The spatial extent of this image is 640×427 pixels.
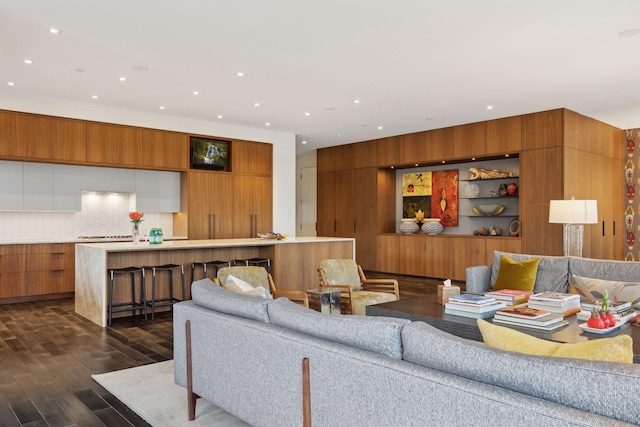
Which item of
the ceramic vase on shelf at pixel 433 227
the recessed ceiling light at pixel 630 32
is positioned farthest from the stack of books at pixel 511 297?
the ceramic vase on shelf at pixel 433 227

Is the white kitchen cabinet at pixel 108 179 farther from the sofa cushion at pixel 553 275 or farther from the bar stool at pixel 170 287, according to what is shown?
the sofa cushion at pixel 553 275

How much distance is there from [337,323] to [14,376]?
9.84ft

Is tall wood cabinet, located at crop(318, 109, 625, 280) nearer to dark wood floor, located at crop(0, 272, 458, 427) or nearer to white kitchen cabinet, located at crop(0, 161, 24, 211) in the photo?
dark wood floor, located at crop(0, 272, 458, 427)

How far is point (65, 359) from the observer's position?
13.5ft

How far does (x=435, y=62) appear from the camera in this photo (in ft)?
Answer: 18.1

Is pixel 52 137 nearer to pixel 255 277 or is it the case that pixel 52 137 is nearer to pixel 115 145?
pixel 115 145

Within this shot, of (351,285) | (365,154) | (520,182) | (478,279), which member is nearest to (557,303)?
(478,279)

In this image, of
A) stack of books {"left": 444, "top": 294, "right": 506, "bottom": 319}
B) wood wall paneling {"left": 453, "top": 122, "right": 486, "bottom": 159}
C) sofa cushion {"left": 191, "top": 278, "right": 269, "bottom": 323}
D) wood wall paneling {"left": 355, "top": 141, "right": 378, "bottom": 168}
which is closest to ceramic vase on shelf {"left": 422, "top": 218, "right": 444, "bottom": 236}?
wood wall paneling {"left": 453, "top": 122, "right": 486, "bottom": 159}

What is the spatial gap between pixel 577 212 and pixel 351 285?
2.86 m

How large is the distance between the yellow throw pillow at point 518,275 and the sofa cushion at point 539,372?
130 inches

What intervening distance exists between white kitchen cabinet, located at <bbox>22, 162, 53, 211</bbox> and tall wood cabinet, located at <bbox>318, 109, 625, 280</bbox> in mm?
6221

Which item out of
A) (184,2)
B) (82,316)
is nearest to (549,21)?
(184,2)

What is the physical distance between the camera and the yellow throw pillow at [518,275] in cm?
469

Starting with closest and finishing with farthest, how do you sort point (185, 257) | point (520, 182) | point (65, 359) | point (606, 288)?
1. point (606, 288)
2. point (65, 359)
3. point (185, 257)
4. point (520, 182)
